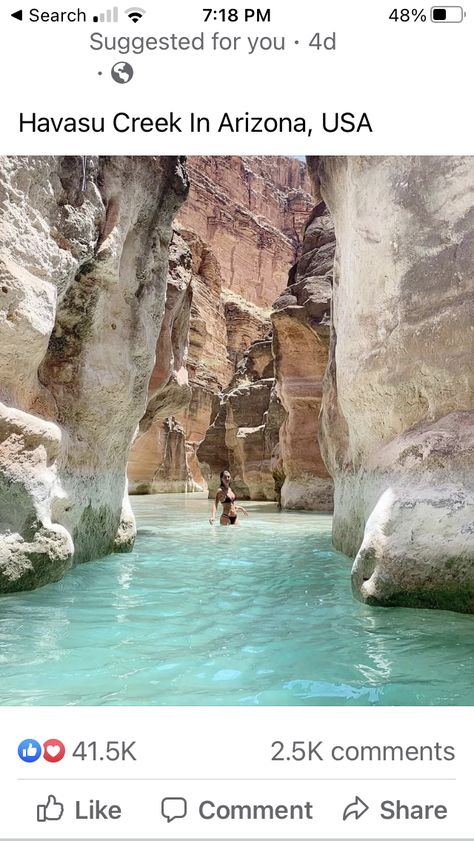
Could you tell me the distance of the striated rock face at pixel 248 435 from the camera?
2336cm

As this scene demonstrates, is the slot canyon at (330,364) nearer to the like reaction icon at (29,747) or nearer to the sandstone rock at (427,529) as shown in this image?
the sandstone rock at (427,529)

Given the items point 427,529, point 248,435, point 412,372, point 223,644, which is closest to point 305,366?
point 248,435

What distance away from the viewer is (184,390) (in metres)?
11.5

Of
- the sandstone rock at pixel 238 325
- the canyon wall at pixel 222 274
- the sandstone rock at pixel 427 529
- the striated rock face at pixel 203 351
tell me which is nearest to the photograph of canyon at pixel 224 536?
the sandstone rock at pixel 427 529

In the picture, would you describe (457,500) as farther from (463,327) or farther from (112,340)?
(112,340)

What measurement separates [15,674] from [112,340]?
4.28 metres

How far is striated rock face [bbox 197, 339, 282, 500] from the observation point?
23359 millimetres

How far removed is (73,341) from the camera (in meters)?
5.76

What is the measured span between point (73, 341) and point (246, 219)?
180 feet

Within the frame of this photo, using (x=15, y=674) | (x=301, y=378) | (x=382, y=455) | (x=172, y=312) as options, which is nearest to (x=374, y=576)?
(x=382, y=455)

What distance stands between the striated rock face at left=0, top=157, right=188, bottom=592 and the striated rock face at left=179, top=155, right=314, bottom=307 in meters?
45.2

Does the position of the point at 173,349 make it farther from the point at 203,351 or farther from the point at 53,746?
the point at 203,351

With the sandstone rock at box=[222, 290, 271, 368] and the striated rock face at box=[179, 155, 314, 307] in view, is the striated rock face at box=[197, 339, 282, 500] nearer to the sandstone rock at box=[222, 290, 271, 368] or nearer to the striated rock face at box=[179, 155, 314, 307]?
the sandstone rock at box=[222, 290, 271, 368]

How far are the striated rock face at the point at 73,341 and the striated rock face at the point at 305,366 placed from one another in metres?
8.97
